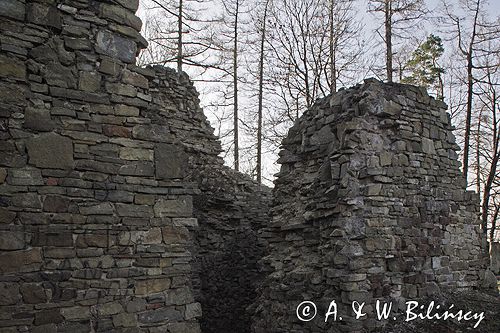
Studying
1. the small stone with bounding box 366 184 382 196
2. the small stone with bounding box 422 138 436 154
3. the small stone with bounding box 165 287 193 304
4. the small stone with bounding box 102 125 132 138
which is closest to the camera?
the small stone with bounding box 102 125 132 138

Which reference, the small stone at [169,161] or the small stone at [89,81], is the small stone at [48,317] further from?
the small stone at [89,81]

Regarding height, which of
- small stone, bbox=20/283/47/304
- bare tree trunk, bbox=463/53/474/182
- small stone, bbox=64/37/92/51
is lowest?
small stone, bbox=20/283/47/304

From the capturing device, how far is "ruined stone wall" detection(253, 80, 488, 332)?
6.33m

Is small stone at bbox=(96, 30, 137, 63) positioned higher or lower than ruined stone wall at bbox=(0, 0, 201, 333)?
higher

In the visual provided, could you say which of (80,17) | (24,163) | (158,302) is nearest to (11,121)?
(24,163)

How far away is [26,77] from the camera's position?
158 inches

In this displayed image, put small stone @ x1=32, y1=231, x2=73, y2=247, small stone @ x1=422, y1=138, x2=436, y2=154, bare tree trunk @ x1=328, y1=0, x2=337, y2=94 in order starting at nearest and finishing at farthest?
small stone @ x1=32, y1=231, x2=73, y2=247 → small stone @ x1=422, y1=138, x2=436, y2=154 → bare tree trunk @ x1=328, y1=0, x2=337, y2=94

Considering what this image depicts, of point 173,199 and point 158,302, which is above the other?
point 173,199

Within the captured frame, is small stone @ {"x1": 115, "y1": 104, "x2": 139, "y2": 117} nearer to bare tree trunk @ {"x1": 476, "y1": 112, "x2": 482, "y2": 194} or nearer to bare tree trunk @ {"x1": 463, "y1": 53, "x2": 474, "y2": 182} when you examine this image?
bare tree trunk @ {"x1": 463, "y1": 53, "x2": 474, "y2": 182}

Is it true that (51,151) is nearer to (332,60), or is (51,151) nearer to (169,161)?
(169,161)

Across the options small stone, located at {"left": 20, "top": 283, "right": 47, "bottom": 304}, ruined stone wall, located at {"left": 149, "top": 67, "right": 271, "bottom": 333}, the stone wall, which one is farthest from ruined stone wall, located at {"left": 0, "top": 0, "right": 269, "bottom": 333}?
the stone wall

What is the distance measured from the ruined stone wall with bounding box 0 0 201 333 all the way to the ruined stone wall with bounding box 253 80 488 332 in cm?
266

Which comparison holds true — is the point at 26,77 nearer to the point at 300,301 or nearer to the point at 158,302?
the point at 158,302

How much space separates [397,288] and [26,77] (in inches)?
228
